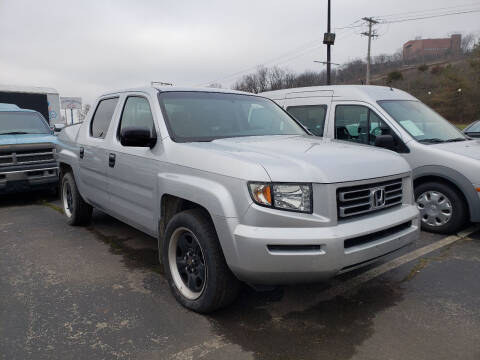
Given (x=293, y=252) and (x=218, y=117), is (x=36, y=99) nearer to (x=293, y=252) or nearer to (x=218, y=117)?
(x=218, y=117)

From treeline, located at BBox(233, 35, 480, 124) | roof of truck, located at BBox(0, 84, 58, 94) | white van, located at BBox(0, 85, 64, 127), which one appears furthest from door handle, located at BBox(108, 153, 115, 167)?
treeline, located at BBox(233, 35, 480, 124)

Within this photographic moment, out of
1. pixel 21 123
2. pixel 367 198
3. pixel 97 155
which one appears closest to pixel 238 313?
pixel 367 198

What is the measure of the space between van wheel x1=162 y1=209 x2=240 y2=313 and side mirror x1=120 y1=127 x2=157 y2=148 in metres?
0.71

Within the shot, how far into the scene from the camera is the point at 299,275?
8.38ft

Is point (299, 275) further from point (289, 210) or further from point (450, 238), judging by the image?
point (450, 238)

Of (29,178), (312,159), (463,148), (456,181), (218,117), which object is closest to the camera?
(312,159)

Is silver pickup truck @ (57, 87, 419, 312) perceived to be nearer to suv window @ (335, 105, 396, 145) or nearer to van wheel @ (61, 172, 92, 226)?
van wheel @ (61, 172, 92, 226)

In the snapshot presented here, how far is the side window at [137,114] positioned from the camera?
12.2 ft

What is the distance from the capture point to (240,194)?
2.58 m

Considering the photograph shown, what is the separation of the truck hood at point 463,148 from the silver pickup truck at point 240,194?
210 cm

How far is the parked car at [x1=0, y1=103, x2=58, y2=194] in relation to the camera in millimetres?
7039

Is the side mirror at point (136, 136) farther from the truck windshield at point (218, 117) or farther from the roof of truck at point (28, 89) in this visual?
the roof of truck at point (28, 89)

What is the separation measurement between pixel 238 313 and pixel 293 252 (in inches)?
35.3

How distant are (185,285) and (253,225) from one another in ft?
3.41
